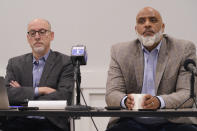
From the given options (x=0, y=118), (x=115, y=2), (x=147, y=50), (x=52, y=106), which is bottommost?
(x=0, y=118)

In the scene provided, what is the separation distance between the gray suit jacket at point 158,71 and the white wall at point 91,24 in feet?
4.19

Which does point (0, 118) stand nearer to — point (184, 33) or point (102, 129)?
point (102, 129)

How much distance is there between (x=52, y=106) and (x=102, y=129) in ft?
7.11

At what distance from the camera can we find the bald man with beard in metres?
→ 2.80

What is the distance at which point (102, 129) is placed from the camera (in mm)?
4336

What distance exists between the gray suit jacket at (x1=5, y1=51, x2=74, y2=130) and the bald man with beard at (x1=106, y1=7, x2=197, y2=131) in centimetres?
51

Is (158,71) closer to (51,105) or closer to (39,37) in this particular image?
(51,105)

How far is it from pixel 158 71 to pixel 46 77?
1104 mm

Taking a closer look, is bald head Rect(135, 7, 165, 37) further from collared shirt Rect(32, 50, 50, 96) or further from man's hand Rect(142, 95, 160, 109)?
collared shirt Rect(32, 50, 50, 96)

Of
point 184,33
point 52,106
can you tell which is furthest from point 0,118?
point 184,33

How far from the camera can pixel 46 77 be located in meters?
3.41

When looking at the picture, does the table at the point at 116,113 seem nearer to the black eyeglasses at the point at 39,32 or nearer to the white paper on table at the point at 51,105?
the white paper on table at the point at 51,105

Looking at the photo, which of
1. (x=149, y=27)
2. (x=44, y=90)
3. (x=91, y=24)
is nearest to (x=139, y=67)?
(x=149, y=27)

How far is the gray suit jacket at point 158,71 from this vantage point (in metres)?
2.85
